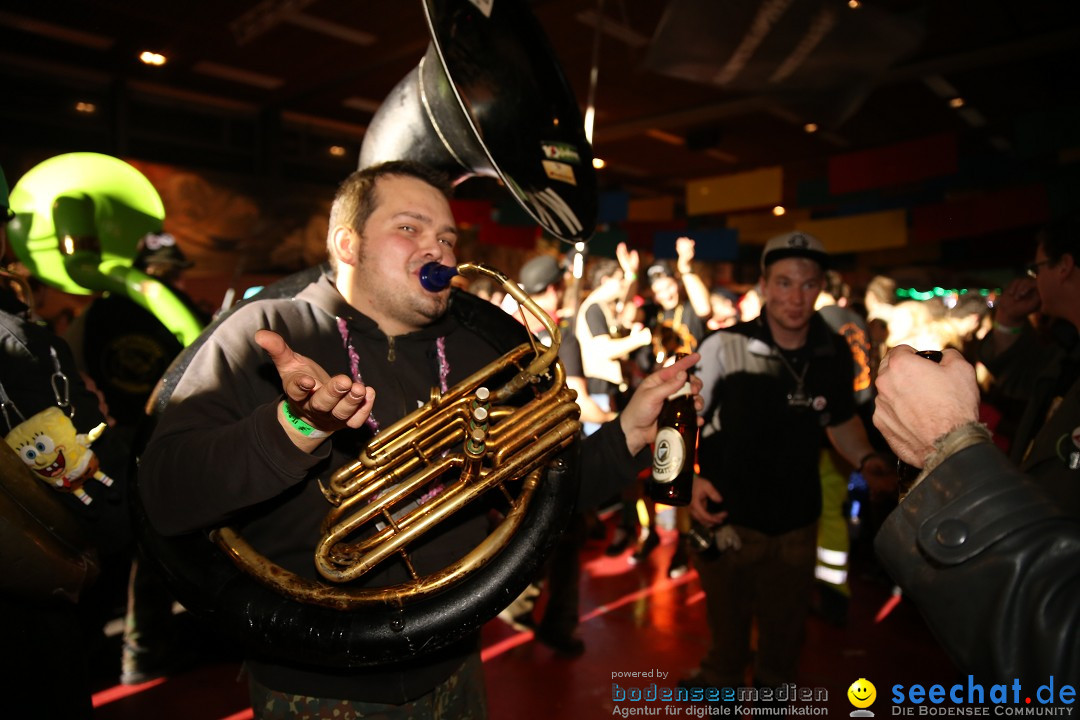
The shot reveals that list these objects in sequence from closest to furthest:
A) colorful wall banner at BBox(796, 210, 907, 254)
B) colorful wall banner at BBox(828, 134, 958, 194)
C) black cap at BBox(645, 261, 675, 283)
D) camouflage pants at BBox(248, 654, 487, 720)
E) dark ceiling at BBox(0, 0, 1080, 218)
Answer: camouflage pants at BBox(248, 654, 487, 720) → dark ceiling at BBox(0, 0, 1080, 218) → black cap at BBox(645, 261, 675, 283) → colorful wall banner at BBox(828, 134, 958, 194) → colorful wall banner at BBox(796, 210, 907, 254)

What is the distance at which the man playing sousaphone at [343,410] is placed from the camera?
1.23 m

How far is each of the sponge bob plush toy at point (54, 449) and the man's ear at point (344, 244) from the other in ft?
2.51

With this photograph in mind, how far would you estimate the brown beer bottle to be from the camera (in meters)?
1.79

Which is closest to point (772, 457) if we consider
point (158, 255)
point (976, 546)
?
point (976, 546)

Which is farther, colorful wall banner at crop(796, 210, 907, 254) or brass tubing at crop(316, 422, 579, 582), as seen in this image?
colorful wall banner at crop(796, 210, 907, 254)

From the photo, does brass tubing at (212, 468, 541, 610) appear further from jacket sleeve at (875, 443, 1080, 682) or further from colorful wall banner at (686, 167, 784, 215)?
colorful wall banner at (686, 167, 784, 215)

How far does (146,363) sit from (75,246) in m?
0.93

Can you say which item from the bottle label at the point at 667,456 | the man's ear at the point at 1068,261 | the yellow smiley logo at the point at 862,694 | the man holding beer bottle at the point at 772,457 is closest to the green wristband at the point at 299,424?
the bottle label at the point at 667,456

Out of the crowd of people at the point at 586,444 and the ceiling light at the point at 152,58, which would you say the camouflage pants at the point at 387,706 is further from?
the ceiling light at the point at 152,58

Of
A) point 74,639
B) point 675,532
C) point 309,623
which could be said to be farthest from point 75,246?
point 675,532

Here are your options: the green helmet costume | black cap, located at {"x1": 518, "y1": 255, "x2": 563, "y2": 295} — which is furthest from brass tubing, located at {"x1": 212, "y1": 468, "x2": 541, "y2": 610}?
black cap, located at {"x1": 518, "y1": 255, "x2": 563, "y2": 295}

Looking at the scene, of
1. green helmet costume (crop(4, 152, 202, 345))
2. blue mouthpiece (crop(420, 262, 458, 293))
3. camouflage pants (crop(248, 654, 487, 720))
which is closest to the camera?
camouflage pants (crop(248, 654, 487, 720))

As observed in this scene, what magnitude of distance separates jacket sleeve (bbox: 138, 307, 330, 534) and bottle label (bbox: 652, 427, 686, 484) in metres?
0.91

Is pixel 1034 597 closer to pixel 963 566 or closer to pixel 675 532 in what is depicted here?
pixel 963 566
